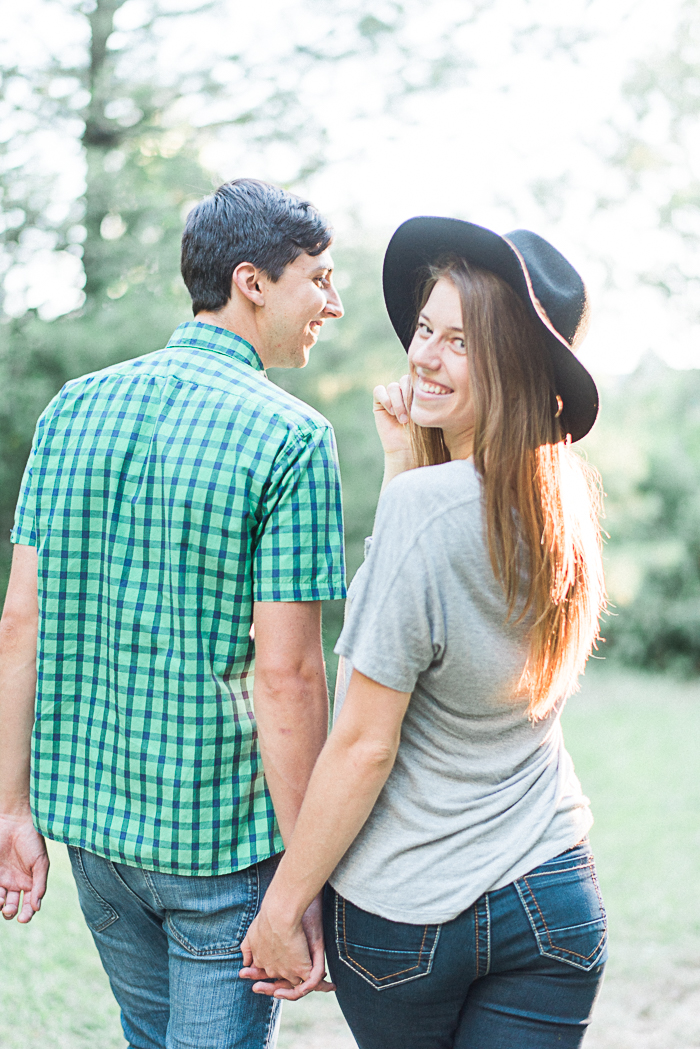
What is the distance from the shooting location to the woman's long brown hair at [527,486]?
1080 millimetres

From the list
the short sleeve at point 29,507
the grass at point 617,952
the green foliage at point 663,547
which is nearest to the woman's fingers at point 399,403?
the short sleeve at point 29,507

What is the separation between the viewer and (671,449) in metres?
12.0

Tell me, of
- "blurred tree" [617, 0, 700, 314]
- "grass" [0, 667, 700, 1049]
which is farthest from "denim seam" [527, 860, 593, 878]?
"blurred tree" [617, 0, 700, 314]

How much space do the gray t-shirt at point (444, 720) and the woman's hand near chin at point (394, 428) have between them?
34cm

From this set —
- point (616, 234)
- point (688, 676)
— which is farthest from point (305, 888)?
point (688, 676)

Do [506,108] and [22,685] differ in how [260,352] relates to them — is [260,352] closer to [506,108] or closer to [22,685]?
[22,685]

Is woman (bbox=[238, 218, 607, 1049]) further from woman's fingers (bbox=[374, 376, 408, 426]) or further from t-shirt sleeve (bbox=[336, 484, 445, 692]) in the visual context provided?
woman's fingers (bbox=[374, 376, 408, 426])

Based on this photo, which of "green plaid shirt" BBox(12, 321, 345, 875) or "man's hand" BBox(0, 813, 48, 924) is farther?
"man's hand" BBox(0, 813, 48, 924)

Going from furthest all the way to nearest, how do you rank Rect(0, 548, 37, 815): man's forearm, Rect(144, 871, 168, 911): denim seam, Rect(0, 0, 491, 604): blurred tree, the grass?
Rect(0, 0, 491, 604): blurred tree < the grass < Rect(0, 548, 37, 815): man's forearm < Rect(144, 871, 168, 911): denim seam

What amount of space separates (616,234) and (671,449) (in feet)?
15.5

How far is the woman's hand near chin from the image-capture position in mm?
1439

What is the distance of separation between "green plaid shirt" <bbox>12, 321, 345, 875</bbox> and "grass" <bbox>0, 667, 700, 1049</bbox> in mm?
1749

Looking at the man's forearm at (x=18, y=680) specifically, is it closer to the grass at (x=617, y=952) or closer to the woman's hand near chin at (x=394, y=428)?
the woman's hand near chin at (x=394, y=428)

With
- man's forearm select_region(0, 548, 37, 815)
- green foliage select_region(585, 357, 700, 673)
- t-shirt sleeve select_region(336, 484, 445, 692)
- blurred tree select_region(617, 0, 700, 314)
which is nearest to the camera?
t-shirt sleeve select_region(336, 484, 445, 692)
